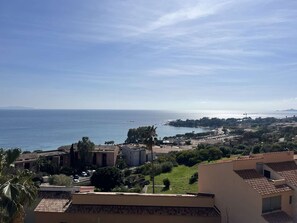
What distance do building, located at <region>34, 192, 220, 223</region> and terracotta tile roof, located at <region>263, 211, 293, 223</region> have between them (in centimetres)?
293

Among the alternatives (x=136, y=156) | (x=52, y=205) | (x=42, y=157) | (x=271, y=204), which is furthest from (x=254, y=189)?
(x=136, y=156)

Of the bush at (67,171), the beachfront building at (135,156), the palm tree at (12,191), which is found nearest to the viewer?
the palm tree at (12,191)

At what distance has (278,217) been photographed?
1912 cm

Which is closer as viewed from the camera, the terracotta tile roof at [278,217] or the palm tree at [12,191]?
the palm tree at [12,191]

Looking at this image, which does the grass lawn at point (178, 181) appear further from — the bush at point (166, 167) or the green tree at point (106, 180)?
the green tree at point (106, 180)

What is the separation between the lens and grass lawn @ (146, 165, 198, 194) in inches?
1872

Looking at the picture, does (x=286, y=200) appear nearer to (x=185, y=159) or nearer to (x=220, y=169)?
(x=220, y=169)

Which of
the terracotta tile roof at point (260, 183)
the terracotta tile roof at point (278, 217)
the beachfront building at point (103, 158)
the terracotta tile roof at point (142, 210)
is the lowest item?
the beachfront building at point (103, 158)

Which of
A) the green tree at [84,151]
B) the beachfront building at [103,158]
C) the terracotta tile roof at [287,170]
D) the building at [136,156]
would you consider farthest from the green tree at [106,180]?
the building at [136,156]

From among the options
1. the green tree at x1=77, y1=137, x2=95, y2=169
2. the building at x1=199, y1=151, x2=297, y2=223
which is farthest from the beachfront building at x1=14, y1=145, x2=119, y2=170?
the building at x1=199, y1=151, x2=297, y2=223

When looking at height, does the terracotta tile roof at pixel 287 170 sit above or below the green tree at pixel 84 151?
above

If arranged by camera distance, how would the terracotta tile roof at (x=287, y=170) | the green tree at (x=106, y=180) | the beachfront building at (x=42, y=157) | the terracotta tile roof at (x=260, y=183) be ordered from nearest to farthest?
1. the terracotta tile roof at (x=260, y=183)
2. the terracotta tile roof at (x=287, y=170)
3. the green tree at (x=106, y=180)
4. the beachfront building at (x=42, y=157)

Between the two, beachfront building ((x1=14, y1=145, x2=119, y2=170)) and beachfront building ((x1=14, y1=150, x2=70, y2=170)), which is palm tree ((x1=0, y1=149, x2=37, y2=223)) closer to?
beachfront building ((x1=14, y1=150, x2=70, y2=170))

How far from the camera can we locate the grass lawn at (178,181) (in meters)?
47.6
